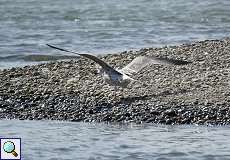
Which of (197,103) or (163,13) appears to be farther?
(163,13)

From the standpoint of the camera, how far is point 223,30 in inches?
907

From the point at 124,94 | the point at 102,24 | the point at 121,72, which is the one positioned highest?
the point at 102,24

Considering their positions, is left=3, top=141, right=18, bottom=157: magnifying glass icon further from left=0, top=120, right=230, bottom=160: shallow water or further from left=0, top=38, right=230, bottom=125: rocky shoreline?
left=0, top=38, right=230, bottom=125: rocky shoreline

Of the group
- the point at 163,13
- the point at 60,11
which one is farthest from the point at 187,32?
the point at 60,11

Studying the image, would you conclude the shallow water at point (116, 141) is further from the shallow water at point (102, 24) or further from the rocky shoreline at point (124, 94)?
the shallow water at point (102, 24)

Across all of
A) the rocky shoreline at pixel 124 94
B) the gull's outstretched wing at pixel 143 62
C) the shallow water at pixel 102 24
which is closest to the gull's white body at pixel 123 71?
the gull's outstretched wing at pixel 143 62

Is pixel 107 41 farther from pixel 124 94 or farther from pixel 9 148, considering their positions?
pixel 9 148

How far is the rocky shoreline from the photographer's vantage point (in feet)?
39.9

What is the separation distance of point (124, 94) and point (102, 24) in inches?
478

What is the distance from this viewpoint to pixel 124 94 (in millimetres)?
13273

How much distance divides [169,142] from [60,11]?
18.8m

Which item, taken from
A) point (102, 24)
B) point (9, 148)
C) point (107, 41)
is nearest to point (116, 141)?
point (9, 148)

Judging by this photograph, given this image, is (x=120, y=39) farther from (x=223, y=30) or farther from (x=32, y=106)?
(x=32, y=106)

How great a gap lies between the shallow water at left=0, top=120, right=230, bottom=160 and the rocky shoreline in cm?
33
